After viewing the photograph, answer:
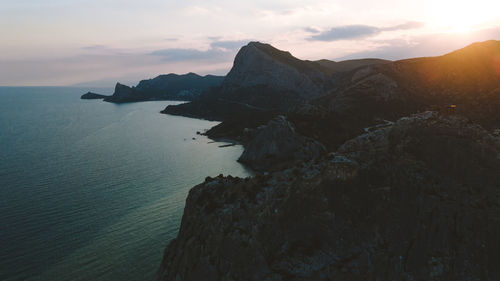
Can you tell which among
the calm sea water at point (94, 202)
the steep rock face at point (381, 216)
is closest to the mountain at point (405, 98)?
the calm sea water at point (94, 202)

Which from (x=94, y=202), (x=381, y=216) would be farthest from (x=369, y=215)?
(x=94, y=202)

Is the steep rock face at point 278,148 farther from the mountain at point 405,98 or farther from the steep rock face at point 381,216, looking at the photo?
the steep rock face at point 381,216

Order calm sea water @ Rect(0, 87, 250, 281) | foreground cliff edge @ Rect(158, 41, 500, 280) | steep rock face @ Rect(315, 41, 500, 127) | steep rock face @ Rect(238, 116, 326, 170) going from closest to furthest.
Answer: foreground cliff edge @ Rect(158, 41, 500, 280) < calm sea water @ Rect(0, 87, 250, 281) < steep rock face @ Rect(238, 116, 326, 170) < steep rock face @ Rect(315, 41, 500, 127)

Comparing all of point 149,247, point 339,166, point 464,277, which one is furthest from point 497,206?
point 149,247

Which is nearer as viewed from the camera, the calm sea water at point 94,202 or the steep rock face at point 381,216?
the steep rock face at point 381,216

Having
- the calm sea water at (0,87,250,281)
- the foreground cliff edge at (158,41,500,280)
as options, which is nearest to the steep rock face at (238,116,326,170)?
the calm sea water at (0,87,250,281)

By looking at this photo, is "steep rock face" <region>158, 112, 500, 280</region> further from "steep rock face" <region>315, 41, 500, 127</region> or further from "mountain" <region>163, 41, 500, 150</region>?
"steep rock face" <region>315, 41, 500, 127</region>

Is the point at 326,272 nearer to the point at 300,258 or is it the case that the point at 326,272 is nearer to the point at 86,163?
the point at 300,258
